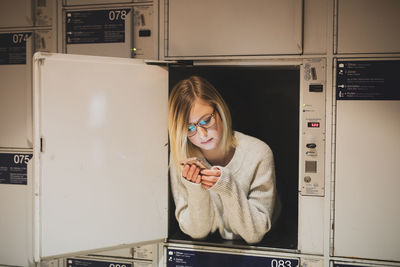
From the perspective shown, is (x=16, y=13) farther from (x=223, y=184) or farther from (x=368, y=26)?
(x=368, y=26)

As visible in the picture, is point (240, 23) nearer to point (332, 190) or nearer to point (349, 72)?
point (349, 72)

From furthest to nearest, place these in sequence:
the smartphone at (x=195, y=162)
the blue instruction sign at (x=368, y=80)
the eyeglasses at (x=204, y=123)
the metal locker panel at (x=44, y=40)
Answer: the metal locker panel at (x=44, y=40)
the eyeglasses at (x=204, y=123)
the smartphone at (x=195, y=162)
the blue instruction sign at (x=368, y=80)

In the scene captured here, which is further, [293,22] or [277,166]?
[277,166]

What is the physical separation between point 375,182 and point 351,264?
549mm

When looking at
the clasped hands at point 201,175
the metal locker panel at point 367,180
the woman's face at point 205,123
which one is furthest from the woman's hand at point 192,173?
the metal locker panel at point 367,180

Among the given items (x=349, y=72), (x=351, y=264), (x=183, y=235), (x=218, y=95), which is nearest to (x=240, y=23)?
(x=218, y=95)

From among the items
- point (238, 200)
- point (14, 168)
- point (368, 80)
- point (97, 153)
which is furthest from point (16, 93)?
point (368, 80)

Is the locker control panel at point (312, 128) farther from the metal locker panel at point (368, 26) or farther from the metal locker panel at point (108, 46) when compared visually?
the metal locker panel at point (108, 46)

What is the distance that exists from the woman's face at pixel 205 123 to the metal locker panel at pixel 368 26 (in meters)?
0.91

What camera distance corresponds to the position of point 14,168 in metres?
2.92

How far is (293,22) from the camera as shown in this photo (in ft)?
8.07

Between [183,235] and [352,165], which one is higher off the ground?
[352,165]

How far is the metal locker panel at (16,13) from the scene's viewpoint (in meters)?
2.85

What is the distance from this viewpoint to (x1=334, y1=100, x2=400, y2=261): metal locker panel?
2398 mm
